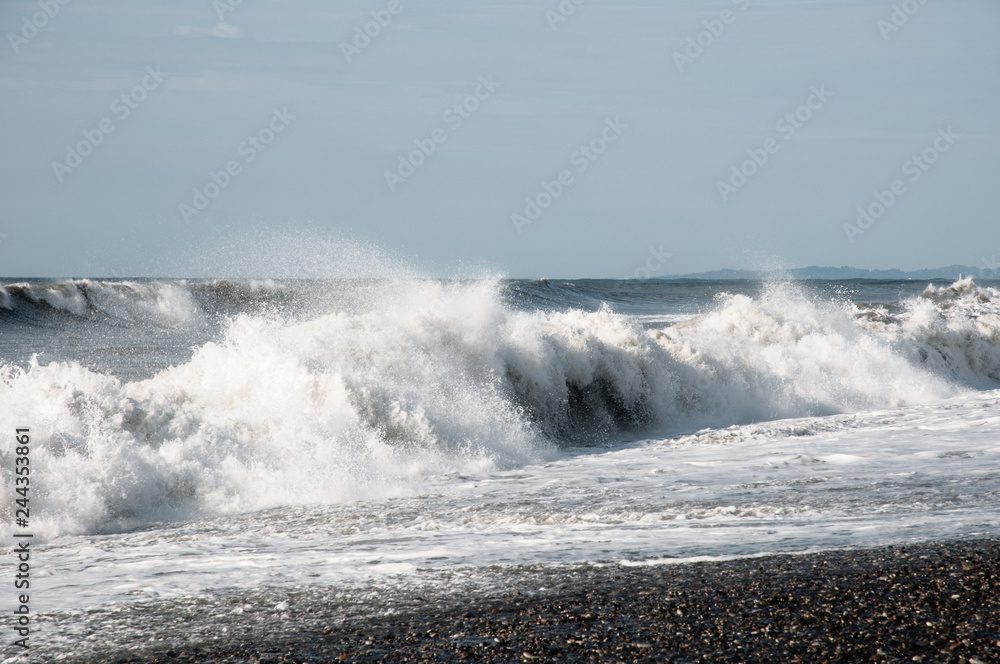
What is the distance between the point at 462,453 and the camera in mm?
9227

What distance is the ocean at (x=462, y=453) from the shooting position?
5.70m

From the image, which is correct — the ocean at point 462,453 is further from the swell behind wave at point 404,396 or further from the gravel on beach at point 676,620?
the gravel on beach at point 676,620

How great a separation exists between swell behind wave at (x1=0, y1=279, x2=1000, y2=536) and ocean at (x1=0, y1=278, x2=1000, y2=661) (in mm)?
33

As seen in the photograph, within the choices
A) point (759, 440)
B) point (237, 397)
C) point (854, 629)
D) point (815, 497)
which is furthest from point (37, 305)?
point (854, 629)

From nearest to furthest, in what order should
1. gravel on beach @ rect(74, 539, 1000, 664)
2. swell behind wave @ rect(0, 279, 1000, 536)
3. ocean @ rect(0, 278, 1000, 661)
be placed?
gravel on beach @ rect(74, 539, 1000, 664)
ocean @ rect(0, 278, 1000, 661)
swell behind wave @ rect(0, 279, 1000, 536)

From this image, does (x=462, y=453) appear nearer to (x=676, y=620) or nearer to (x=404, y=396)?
(x=404, y=396)

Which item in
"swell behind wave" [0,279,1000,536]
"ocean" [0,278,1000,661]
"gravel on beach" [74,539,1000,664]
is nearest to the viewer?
"gravel on beach" [74,539,1000,664]

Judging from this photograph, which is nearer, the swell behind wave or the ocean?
the ocean

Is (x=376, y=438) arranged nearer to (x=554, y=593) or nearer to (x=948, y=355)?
(x=554, y=593)

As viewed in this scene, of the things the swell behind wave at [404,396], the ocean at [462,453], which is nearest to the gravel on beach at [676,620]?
the ocean at [462,453]

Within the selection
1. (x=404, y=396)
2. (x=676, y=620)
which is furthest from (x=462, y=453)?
(x=676, y=620)

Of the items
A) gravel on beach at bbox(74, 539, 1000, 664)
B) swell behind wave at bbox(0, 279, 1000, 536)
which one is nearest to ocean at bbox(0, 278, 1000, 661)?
swell behind wave at bbox(0, 279, 1000, 536)

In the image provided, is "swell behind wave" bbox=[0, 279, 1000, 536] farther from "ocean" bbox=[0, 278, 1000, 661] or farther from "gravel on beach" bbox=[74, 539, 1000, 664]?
"gravel on beach" bbox=[74, 539, 1000, 664]

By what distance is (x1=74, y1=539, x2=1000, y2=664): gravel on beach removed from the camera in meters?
3.88
